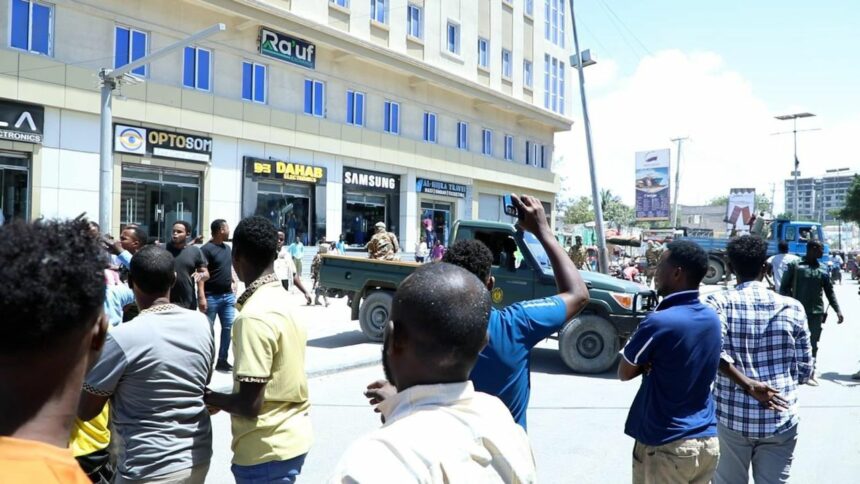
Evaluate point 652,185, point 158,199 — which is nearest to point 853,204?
point 652,185

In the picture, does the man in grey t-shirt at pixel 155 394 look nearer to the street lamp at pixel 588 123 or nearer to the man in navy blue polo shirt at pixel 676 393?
the man in navy blue polo shirt at pixel 676 393

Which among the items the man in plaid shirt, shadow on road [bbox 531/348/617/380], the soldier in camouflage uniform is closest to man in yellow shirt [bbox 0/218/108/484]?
the man in plaid shirt

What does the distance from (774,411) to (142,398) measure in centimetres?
306

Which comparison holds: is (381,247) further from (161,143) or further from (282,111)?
(282,111)

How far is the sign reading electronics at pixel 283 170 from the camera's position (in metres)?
20.6

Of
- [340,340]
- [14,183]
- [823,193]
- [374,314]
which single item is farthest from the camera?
[823,193]

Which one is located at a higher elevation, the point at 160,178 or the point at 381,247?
the point at 160,178

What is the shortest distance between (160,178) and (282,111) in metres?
4.81

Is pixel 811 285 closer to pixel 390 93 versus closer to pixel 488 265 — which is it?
pixel 488 265

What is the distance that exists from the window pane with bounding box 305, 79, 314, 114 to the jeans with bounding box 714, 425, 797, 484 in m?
20.6

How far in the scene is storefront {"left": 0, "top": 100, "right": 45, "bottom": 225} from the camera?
1527 centimetres

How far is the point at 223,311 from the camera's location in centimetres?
788

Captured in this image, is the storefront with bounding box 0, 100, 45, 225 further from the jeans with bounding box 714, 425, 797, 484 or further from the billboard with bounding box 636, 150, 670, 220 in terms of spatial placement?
the billboard with bounding box 636, 150, 670, 220

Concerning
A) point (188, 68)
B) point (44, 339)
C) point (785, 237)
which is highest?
point (188, 68)
